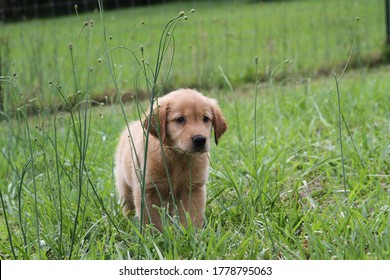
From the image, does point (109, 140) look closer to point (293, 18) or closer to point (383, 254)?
point (383, 254)

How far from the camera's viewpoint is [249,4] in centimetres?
1931

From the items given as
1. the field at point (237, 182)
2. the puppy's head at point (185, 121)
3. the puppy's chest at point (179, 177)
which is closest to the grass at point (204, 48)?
the field at point (237, 182)

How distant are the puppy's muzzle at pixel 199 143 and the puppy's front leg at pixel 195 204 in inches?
11.6

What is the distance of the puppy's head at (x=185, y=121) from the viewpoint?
337 cm

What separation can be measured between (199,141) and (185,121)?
0.20 m

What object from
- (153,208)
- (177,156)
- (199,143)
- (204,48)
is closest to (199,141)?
(199,143)

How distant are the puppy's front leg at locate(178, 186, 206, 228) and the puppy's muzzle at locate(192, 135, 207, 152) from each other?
0.97 feet

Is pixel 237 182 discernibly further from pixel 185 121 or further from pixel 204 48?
pixel 204 48

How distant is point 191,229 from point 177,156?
545 millimetres

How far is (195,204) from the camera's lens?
3.62m

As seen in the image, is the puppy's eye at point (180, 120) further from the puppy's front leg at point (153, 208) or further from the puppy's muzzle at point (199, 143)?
the puppy's front leg at point (153, 208)

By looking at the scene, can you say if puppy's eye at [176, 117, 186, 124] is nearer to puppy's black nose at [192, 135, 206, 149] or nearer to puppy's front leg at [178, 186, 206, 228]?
puppy's black nose at [192, 135, 206, 149]

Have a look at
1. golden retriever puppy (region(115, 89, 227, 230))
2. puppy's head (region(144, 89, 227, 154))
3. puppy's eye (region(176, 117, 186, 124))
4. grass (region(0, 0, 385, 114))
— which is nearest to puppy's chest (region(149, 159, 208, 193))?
golden retriever puppy (region(115, 89, 227, 230))

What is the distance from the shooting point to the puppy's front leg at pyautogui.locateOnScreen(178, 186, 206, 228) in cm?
355
